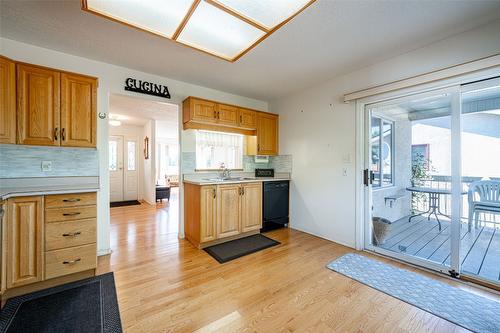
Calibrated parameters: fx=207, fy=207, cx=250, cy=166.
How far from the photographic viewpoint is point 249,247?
2996 mm

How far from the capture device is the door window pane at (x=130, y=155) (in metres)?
6.86

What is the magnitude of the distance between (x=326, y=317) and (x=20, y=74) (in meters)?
3.60

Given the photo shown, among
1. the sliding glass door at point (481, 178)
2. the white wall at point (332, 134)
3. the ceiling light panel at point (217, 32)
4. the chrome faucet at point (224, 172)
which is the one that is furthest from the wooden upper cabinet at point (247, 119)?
the sliding glass door at point (481, 178)

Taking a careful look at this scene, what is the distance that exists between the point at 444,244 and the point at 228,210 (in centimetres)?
293

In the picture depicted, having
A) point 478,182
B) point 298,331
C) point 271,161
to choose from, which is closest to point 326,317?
point 298,331

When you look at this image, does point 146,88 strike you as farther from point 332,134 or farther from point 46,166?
point 332,134

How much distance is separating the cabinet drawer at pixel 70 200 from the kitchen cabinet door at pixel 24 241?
70 millimetres

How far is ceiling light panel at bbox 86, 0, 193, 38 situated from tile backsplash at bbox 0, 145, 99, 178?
177 cm

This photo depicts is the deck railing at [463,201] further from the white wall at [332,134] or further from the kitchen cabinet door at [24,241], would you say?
the kitchen cabinet door at [24,241]

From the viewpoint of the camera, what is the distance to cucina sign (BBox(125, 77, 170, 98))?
9.47ft

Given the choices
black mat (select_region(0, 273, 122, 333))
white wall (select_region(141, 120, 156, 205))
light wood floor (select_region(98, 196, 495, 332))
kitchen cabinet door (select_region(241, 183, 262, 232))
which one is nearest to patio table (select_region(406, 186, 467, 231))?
light wood floor (select_region(98, 196, 495, 332))

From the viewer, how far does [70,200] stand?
2064 millimetres

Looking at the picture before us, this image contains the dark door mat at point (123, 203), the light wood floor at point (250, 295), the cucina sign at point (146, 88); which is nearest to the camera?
the light wood floor at point (250, 295)

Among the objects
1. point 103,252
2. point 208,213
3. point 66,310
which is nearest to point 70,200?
point 66,310
